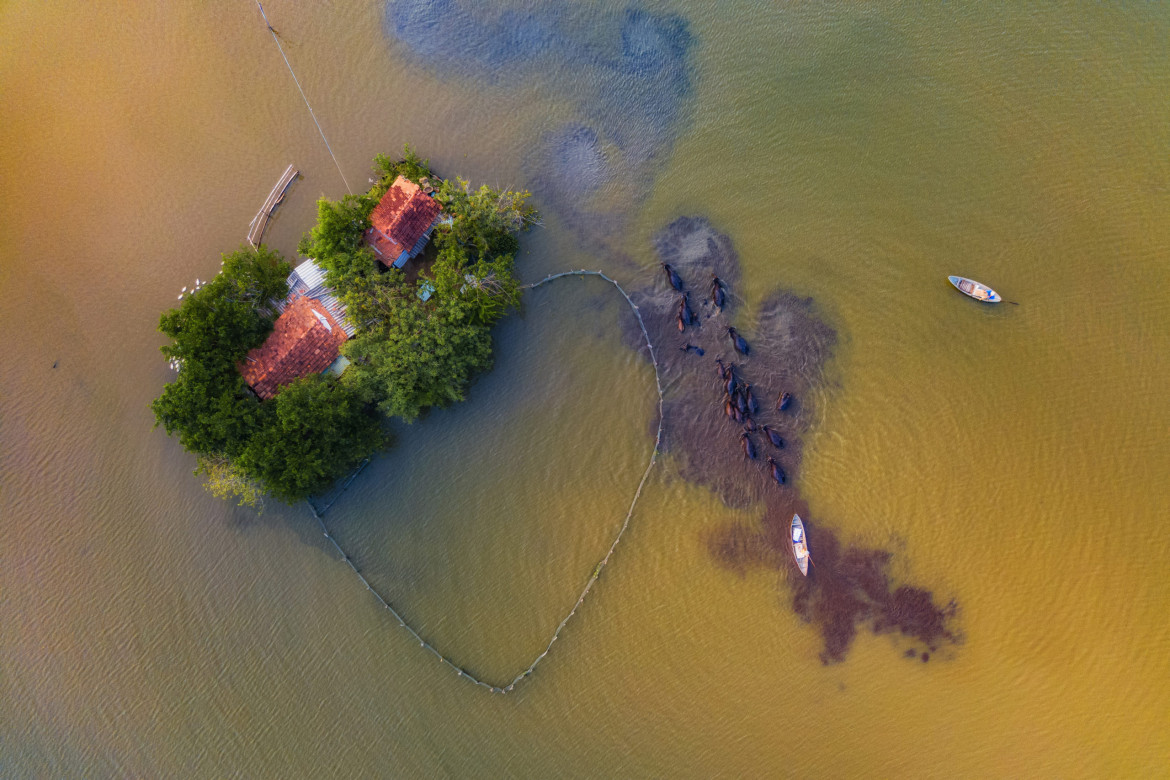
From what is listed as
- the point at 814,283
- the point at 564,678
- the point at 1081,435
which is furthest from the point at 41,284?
the point at 1081,435

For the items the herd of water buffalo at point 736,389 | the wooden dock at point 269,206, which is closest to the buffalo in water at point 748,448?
the herd of water buffalo at point 736,389

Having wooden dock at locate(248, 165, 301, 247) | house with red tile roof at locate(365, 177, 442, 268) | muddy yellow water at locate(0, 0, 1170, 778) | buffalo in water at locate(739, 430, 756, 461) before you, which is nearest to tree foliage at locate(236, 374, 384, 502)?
Result: muddy yellow water at locate(0, 0, 1170, 778)

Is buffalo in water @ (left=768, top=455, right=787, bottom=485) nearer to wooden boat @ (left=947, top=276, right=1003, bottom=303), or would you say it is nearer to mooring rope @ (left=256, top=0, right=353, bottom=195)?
wooden boat @ (left=947, top=276, right=1003, bottom=303)

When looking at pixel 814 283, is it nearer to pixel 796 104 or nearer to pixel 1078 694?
pixel 796 104

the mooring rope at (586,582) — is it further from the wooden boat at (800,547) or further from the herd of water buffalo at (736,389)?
the wooden boat at (800,547)

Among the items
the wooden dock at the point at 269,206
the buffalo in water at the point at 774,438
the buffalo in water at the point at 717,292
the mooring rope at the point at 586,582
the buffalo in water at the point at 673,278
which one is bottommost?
the mooring rope at the point at 586,582

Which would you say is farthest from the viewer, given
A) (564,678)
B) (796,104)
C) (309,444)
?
(796,104)

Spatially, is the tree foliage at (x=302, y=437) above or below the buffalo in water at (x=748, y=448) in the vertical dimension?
above

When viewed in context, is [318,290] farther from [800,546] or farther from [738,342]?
[800,546]

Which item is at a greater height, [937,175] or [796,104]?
[796,104]
